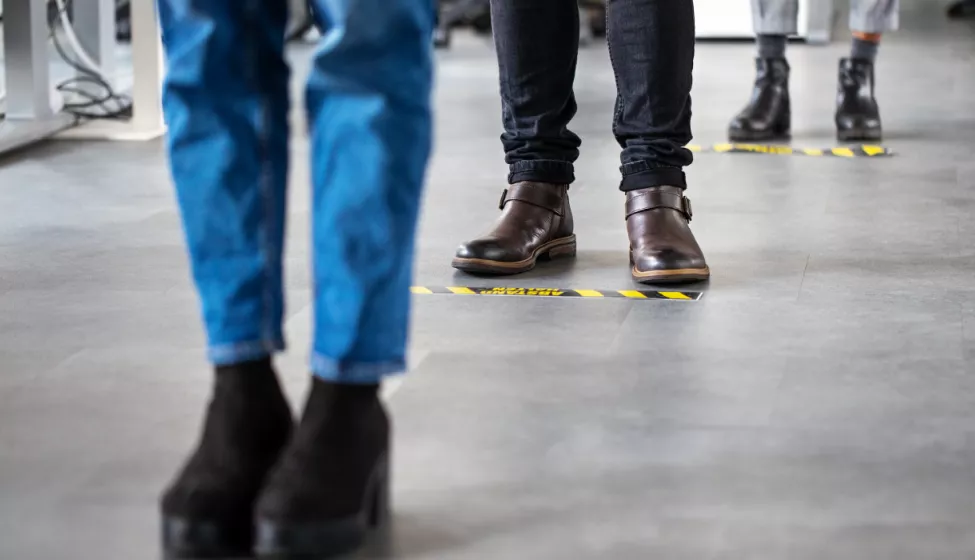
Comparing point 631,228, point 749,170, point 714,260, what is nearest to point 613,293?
point 631,228

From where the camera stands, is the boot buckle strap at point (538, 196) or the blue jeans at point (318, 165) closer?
the blue jeans at point (318, 165)

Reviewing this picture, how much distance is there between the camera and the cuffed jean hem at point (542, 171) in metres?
1.92

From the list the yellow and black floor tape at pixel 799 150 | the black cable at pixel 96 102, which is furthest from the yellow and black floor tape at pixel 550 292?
the black cable at pixel 96 102

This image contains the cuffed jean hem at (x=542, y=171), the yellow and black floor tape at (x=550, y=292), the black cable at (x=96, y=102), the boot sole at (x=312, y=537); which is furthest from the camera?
the black cable at (x=96, y=102)

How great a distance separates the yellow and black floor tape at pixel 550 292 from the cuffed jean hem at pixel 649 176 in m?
0.15

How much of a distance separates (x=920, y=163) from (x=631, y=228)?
1.19 m

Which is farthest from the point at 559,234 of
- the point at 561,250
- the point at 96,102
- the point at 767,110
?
the point at 96,102

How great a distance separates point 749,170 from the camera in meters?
2.79

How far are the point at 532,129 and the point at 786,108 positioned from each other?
4.94 ft

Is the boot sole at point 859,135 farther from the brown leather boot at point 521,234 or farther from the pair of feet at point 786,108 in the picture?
the brown leather boot at point 521,234

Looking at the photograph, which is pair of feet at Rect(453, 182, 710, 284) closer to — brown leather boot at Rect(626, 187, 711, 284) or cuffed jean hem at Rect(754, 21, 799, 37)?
brown leather boot at Rect(626, 187, 711, 284)

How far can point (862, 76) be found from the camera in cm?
324

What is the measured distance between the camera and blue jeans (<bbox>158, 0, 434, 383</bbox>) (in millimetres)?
967

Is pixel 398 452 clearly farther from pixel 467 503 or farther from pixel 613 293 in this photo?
pixel 613 293
